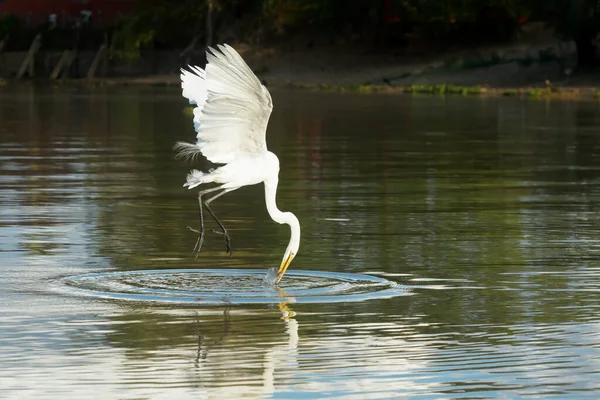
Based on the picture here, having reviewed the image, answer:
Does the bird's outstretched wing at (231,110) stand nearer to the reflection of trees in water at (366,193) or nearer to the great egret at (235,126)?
the great egret at (235,126)

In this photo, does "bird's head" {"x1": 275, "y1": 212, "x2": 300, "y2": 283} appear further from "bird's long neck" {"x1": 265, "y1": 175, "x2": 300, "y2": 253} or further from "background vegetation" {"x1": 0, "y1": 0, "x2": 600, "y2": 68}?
"background vegetation" {"x1": 0, "y1": 0, "x2": 600, "y2": 68}

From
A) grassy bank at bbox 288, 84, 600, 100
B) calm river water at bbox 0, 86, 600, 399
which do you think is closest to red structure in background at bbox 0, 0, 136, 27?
grassy bank at bbox 288, 84, 600, 100

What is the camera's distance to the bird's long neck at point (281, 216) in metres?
11.3

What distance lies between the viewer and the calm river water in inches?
334

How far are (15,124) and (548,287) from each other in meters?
22.5

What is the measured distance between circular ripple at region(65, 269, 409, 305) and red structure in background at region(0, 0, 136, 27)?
60.2 meters

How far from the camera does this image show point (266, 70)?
5944cm

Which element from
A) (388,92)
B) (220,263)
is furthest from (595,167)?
(388,92)

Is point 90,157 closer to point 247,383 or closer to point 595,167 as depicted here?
point 595,167

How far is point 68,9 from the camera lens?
2844 inches

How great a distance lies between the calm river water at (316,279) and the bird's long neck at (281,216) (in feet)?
1.14

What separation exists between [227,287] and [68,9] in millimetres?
61860

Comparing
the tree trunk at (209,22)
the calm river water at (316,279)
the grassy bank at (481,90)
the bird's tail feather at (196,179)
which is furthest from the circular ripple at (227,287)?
the tree trunk at (209,22)

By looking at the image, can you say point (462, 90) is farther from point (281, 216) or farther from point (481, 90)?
point (281, 216)
